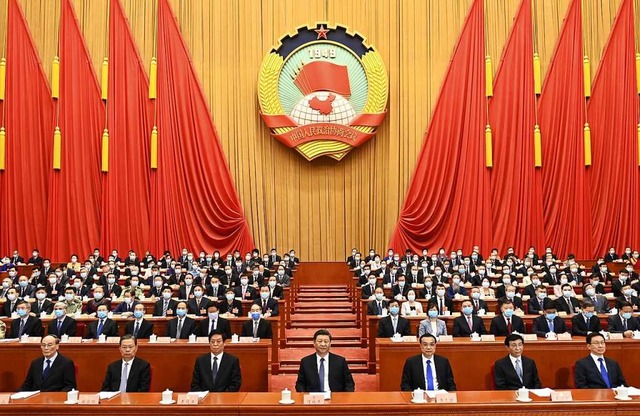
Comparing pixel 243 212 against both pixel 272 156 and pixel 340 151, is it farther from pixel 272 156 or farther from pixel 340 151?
pixel 340 151

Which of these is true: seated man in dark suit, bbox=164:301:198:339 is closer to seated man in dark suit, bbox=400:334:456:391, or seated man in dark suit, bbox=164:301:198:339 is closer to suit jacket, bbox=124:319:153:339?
suit jacket, bbox=124:319:153:339

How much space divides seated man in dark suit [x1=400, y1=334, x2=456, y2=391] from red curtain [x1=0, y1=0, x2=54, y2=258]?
1127 centimetres

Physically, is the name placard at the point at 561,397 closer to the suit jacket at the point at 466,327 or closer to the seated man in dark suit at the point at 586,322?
the suit jacket at the point at 466,327

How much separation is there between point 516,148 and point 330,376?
10416mm

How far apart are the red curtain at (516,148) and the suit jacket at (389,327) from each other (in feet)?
25.1

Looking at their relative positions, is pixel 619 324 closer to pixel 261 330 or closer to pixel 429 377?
pixel 429 377

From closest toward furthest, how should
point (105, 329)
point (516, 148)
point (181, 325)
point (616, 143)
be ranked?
1. point (105, 329)
2. point (181, 325)
3. point (616, 143)
4. point (516, 148)

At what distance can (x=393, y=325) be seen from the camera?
6.69 meters

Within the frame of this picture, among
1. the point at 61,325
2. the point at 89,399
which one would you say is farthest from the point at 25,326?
the point at 89,399

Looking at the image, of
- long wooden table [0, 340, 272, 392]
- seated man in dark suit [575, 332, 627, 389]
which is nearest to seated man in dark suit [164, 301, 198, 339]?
long wooden table [0, 340, 272, 392]

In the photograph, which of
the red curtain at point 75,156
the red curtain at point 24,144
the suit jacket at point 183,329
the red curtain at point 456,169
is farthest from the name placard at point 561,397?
the red curtain at point 24,144

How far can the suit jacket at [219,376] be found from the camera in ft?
16.1

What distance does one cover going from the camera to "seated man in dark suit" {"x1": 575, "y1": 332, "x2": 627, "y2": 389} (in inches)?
190

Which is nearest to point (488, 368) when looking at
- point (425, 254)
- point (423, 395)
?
point (423, 395)
